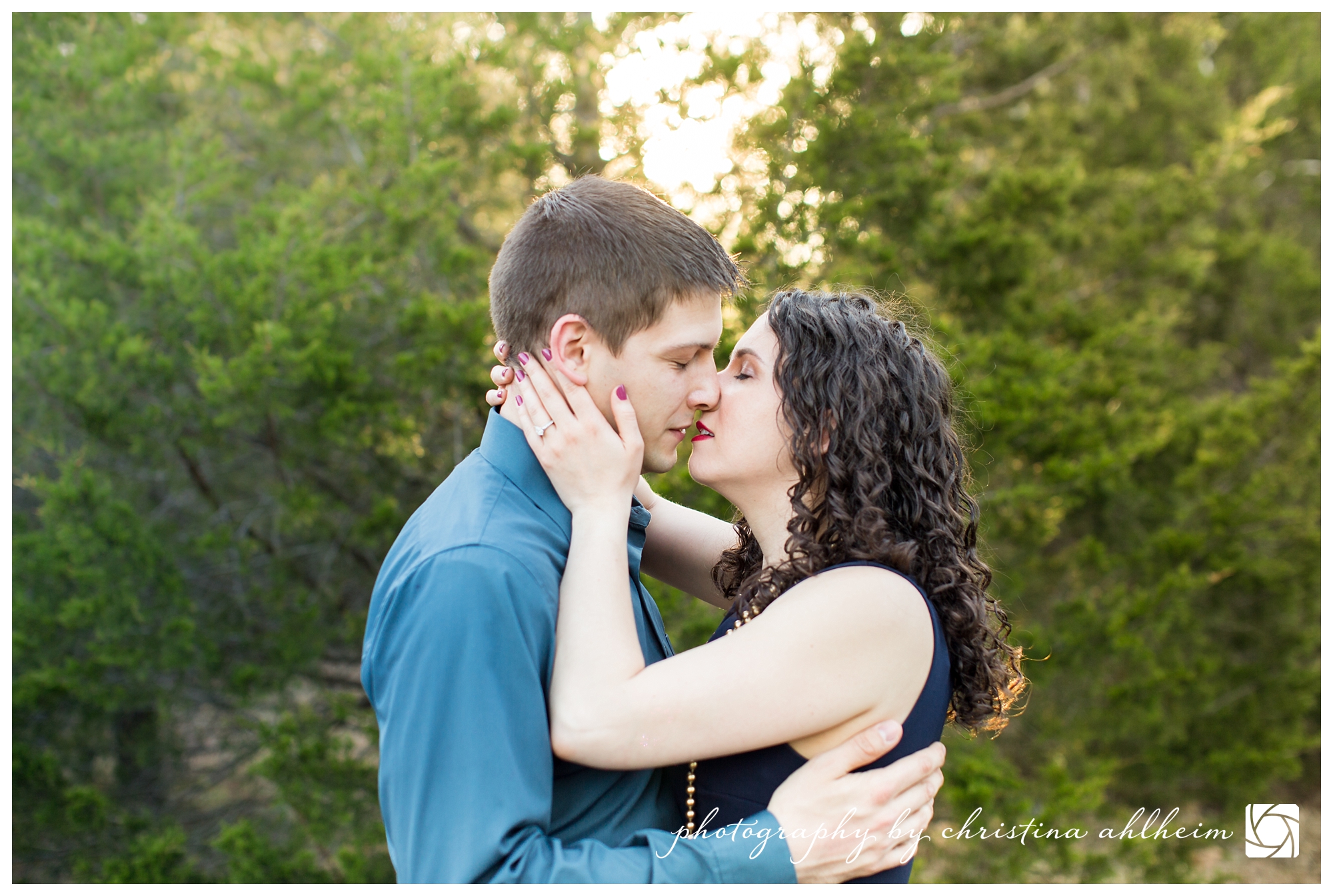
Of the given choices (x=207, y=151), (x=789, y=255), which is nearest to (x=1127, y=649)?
(x=789, y=255)

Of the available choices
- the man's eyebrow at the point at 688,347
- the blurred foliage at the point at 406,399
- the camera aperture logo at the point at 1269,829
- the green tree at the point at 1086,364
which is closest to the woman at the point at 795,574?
the man's eyebrow at the point at 688,347

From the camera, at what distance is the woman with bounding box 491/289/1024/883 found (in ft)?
5.19

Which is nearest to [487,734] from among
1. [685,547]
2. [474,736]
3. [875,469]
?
[474,736]

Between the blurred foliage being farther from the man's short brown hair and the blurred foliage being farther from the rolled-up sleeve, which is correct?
the rolled-up sleeve

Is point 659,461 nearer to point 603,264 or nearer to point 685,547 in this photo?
point 603,264

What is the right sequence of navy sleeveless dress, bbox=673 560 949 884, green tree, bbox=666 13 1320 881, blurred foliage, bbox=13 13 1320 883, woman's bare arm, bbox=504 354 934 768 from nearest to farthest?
woman's bare arm, bbox=504 354 934 768 → navy sleeveless dress, bbox=673 560 949 884 → blurred foliage, bbox=13 13 1320 883 → green tree, bbox=666 13 1320 881

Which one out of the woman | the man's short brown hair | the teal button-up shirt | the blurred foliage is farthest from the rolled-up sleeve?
the blurred foliage

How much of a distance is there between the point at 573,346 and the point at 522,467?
0.29 m

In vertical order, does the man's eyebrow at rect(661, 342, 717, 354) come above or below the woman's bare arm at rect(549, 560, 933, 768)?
above

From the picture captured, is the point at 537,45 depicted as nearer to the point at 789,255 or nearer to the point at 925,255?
the point at 789,255

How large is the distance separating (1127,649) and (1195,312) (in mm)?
4591

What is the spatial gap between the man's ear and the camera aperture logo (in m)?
4.90

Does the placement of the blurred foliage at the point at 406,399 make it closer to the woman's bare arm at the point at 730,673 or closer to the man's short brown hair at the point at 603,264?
the man's short brown hair at the point at 603,264

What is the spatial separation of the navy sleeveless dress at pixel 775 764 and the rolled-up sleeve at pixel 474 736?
31 cm
